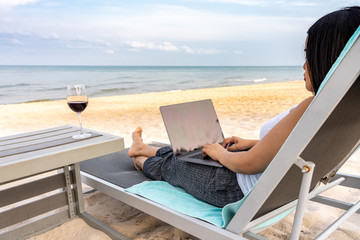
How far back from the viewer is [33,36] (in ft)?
104

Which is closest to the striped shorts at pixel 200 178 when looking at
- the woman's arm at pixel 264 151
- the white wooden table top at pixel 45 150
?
the woman's arm at pixel 264 151

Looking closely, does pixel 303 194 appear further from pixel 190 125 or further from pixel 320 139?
pixel 190 125

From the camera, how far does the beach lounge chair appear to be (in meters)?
0.95

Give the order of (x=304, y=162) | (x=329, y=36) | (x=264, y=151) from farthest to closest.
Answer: (x=264, y=151)
(x=329, y=36)
(x=304, y=162)

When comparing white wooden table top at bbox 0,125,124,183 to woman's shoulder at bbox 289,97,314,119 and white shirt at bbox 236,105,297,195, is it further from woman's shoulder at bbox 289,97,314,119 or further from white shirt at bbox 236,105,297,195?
woman's shoulder at bbox 289,97,314,119

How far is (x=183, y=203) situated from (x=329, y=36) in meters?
1.02

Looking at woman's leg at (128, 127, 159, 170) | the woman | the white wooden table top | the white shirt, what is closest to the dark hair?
the woman

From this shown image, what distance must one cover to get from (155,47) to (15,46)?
47.2 ft

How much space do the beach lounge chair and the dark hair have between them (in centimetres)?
20

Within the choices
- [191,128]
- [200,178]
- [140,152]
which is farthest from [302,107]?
[140,152]

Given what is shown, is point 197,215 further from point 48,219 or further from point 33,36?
point 33,36

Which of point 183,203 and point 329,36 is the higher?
point 329,36

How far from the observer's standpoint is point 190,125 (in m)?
2.03

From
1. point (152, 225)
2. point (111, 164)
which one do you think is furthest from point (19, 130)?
point (152, 225)
